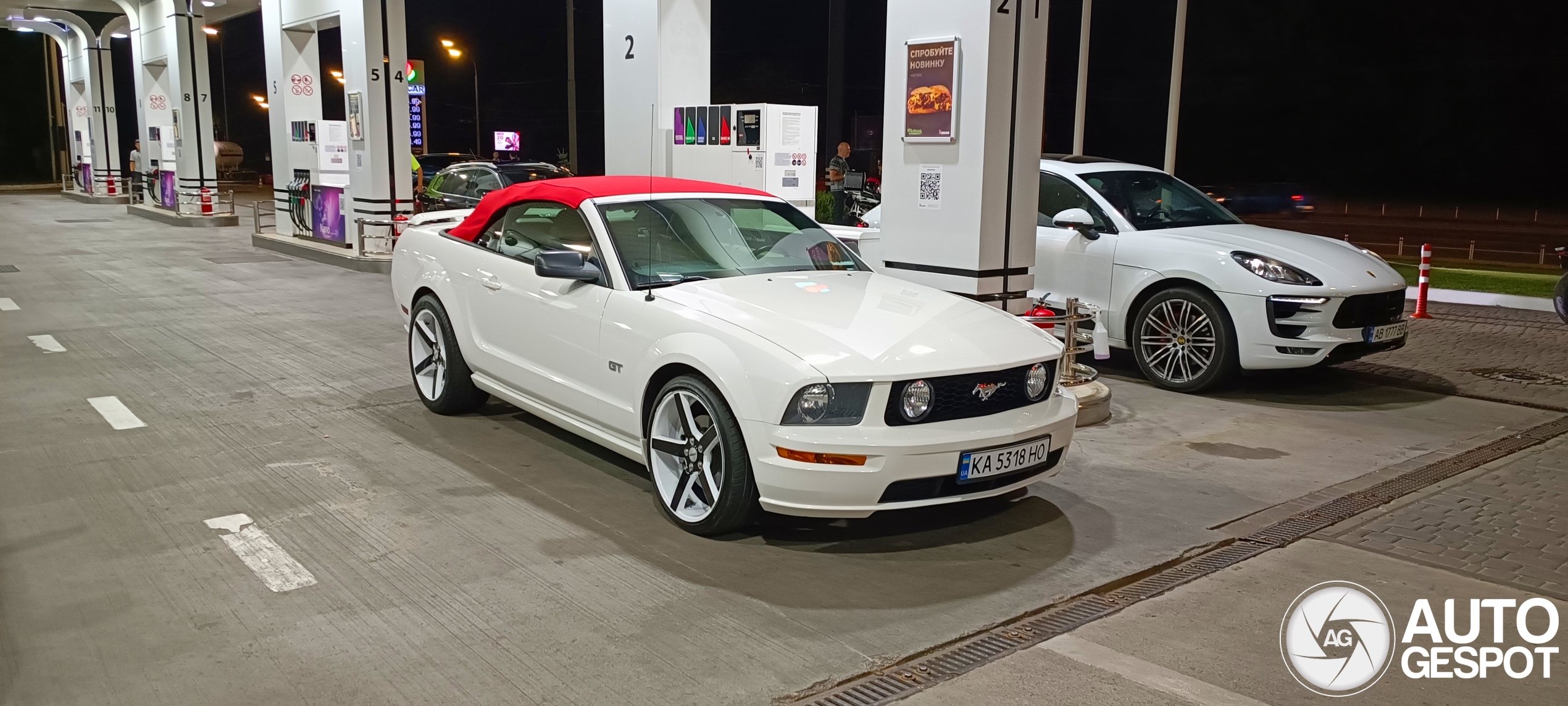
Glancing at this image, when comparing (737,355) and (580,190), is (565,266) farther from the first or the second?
(737,355)

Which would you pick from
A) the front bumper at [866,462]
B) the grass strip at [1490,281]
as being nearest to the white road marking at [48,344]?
the front bumper at [866,462]

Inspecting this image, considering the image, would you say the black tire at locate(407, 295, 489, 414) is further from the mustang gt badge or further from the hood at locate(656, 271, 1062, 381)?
the mustang gt badge

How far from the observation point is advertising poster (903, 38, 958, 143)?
23.0ft

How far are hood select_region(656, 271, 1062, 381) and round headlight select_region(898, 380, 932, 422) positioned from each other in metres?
0.06

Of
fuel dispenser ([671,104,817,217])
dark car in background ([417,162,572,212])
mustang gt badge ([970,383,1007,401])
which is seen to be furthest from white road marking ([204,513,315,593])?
dark car in background ([417,162,572,212])

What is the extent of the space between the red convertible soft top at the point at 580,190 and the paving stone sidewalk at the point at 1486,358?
214 inches

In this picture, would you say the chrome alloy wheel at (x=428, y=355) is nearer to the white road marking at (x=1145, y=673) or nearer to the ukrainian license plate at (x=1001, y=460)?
the ukrainian license plate at (x=1001, y=460)

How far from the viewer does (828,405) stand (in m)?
4.29

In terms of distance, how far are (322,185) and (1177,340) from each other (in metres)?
14.2

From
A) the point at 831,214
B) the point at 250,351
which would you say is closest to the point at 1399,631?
the point at 250,351

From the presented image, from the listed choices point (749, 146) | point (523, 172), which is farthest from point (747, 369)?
point (523, 172)

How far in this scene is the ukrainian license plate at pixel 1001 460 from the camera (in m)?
4.45

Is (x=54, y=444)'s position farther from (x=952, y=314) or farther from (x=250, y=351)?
(x=952, y=314)

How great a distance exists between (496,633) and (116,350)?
689 centimetres
